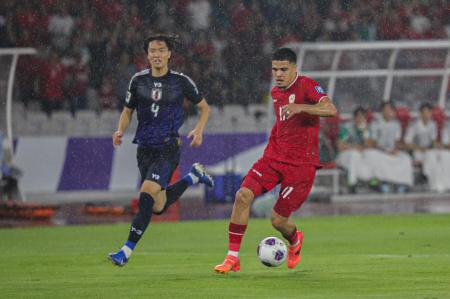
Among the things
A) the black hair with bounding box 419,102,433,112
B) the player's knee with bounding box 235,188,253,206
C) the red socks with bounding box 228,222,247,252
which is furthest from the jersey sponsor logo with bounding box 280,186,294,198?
the black hair with bounding box 419,102,433,112

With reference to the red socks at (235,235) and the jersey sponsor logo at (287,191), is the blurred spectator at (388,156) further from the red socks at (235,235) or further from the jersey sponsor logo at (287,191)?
the red socks at (235,235)

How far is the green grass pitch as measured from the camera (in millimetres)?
9328

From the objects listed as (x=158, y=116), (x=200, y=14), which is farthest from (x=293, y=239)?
(x=200, y=14)

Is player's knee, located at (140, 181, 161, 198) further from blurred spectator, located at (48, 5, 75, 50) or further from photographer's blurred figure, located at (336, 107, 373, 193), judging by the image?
blurred spectator, located at (48, 5, 75, 50)

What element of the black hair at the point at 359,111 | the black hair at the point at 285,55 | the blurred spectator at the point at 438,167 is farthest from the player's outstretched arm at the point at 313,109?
the blurred spectator at the point at 438,167

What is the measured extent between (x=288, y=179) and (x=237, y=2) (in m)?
15.4

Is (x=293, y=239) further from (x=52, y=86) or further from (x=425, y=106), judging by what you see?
(x=52, y=86)

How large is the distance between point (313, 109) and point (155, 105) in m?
1.94

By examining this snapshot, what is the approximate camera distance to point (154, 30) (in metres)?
25.0

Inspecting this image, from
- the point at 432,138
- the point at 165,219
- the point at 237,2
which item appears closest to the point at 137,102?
the point at 165,219

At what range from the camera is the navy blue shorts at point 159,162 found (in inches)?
457

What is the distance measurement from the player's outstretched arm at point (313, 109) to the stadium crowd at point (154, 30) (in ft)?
43.1

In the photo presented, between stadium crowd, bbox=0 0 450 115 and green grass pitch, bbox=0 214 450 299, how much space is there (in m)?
6.36

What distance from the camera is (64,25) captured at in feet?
80.6
